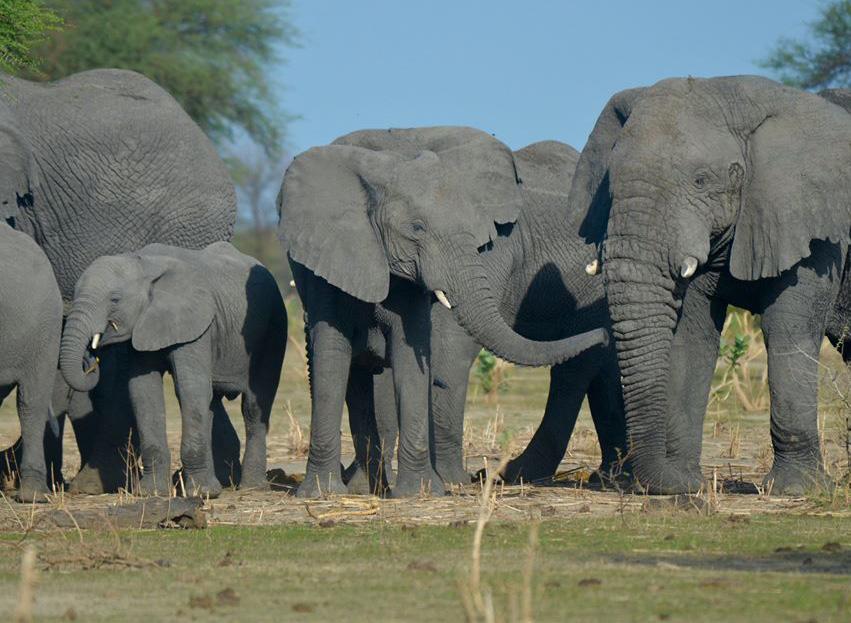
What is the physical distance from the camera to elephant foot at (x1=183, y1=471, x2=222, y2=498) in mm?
12148

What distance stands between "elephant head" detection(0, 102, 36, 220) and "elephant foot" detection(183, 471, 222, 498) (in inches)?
105

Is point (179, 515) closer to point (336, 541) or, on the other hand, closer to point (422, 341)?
point (336, 541)

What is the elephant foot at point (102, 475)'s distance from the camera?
514 inches

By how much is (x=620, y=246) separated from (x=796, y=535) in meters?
2.49

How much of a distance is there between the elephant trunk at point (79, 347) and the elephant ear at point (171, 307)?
30 cm

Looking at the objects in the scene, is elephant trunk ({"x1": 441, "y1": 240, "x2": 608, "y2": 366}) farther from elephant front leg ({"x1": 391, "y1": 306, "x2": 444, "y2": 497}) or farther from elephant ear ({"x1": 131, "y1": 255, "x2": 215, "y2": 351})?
elephant ear ({"x1": 131, "y1": 255, "x2": 215, "y2": 351})

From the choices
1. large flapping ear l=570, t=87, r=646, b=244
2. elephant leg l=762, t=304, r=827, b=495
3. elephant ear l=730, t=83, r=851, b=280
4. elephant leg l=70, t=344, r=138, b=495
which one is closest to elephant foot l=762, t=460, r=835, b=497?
elephant leg l=762, t=304, r=827, b=495

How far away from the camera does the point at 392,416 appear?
1286cm

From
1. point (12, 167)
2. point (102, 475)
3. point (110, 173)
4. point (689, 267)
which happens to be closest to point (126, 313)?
point (102, 475)

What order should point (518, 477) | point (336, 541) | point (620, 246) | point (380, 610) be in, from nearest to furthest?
point (380, 610) < point (336, 541) < point (620, 246) < point (518, 477)

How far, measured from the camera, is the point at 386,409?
42.2 ft

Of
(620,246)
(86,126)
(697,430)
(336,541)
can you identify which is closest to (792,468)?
(697,430)

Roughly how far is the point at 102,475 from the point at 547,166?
3.99 metres

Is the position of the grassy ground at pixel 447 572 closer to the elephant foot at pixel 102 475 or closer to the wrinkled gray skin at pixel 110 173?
the elephant foot at pixel 102 475
